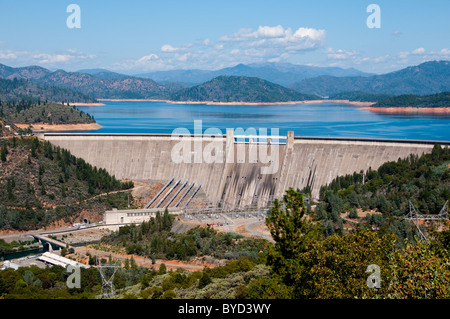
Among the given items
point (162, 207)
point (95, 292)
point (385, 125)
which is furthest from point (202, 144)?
point (385, 125)

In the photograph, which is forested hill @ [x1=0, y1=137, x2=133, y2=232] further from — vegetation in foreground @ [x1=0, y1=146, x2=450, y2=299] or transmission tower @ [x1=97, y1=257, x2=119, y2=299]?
transmission tower @ [x1=97, y1=257, x2=119, y2=299]

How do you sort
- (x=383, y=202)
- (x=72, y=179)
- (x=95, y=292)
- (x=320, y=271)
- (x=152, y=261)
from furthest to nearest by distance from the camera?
(x=72, y=179)
(x=383, y=202)
(x=152, y=261)
(x=95, y=292)
(x=320, y=271)

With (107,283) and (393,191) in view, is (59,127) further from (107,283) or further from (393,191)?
(107,283)

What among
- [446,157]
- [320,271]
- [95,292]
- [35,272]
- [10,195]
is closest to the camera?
[320,271]

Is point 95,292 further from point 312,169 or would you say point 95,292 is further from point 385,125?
point 385,125

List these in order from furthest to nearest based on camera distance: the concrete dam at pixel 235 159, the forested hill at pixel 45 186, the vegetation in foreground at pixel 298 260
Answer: the concrete dam at pixel 235 159 → the forested hill at pixel 45 186 → the vegetation in foreground at pixel 298 260

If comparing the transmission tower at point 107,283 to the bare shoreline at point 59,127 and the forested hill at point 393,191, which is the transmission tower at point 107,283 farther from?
the bare shoreline at point 59,127

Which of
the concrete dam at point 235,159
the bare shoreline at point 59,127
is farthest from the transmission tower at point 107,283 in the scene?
the bare shoreline at point 59,127

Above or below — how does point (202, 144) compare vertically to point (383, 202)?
above
